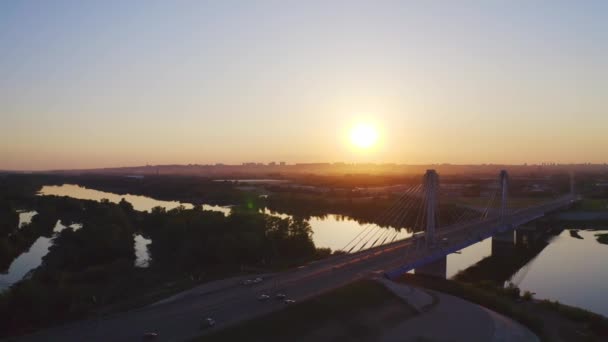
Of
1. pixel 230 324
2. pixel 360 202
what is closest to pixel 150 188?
pixel 360 202

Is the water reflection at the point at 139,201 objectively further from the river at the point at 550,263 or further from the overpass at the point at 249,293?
the overpass at the point at 249,293

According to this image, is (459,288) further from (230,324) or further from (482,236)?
(230,324)

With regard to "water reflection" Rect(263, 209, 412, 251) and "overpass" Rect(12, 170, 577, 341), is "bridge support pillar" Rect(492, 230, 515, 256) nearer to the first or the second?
"overpass" Rect(12, 170, 577, 341)

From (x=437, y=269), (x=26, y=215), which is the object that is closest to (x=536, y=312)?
(x=437, y=269)

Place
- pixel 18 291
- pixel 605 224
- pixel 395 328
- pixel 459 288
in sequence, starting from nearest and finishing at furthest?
pixel 395 328
pixel 18 291
pixel 459 288
pixel 605 224

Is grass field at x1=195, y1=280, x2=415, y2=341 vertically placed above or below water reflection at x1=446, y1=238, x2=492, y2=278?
above

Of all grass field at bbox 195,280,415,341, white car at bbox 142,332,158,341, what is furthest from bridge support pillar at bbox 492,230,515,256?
white car at bbox 142,332,158,341

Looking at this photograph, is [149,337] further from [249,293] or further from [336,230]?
[336,230]

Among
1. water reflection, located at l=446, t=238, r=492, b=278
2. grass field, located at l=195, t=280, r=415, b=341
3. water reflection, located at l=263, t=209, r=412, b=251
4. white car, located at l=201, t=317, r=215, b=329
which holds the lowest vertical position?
water reflection, located at l=446, t=238, r=492, b=278
